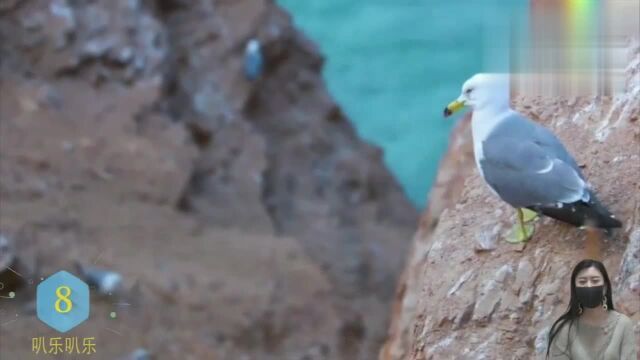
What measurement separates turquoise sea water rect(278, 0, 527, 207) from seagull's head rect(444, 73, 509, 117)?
142 millimetres

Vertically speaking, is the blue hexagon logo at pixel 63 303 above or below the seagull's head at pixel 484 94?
below

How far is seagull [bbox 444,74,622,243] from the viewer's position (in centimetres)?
266

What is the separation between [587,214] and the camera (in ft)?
8.73

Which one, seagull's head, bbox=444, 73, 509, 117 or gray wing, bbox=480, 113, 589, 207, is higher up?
seagull's head, bbox=444, 73, 509, 117

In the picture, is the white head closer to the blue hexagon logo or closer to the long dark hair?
the blue hexagon logo

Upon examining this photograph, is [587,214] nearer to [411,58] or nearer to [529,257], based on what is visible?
[529,257]

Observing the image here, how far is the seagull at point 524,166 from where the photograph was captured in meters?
2.66

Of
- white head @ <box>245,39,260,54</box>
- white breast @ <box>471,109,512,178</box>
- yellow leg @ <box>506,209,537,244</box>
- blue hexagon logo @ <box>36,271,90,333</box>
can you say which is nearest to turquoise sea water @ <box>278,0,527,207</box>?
white breast @ <box>471,109,512,178</box>

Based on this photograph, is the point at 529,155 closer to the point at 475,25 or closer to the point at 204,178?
the point at 475,25

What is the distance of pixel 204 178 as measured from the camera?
3.61m

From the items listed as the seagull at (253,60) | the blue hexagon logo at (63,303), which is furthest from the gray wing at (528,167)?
the seagull at (253,60)

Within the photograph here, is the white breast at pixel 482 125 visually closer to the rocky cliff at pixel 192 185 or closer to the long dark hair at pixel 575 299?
the long dark hair at pixel 575 299

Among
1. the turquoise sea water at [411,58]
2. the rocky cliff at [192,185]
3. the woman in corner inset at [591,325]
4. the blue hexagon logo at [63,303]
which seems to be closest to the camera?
the woman in corner inset at [591,325]

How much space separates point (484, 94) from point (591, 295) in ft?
1.85
